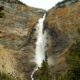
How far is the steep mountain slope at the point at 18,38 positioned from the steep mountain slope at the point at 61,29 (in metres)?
3.48

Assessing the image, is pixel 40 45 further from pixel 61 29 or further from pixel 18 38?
pixel 61 29

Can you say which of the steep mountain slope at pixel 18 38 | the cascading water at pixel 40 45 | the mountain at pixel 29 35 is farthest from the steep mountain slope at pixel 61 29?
the steep mountain slope at pixel 18 38

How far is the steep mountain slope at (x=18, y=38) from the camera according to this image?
171 ft

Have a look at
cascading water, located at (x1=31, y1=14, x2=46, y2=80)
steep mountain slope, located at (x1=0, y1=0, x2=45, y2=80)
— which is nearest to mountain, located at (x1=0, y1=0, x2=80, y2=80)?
steep mountain slope, located at (x1=0, y1=0, x2=45, y2=80)

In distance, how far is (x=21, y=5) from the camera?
240 ft

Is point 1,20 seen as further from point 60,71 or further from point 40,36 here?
point 60,71

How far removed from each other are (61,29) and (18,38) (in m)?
7.94

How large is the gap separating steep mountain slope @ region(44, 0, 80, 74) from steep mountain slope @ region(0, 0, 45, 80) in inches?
137

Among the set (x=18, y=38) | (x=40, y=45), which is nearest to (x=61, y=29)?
(x=40, y=45)

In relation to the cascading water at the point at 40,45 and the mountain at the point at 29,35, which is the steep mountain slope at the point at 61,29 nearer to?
the mountain at the point at 29,35

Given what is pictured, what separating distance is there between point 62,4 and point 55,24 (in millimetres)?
8891

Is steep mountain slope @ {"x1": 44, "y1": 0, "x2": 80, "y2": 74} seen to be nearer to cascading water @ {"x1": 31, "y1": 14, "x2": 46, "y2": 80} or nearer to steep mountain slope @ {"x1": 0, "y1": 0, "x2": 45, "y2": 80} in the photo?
cascading water @ {"x1": 31, "y1": 14, "x2": 46, "y2": 80}

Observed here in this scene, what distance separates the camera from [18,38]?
2382 inches

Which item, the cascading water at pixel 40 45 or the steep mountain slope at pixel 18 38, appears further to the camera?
the cascading water at pixel 40 45
